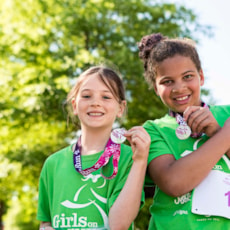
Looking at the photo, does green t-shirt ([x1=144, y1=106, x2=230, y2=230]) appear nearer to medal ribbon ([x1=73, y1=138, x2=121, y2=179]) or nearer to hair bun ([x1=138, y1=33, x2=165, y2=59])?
medal ribbon ([x1=73, y1=138, x2=121, y2=179])

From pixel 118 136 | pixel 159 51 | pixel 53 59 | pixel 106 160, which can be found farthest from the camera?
pixel 53 59

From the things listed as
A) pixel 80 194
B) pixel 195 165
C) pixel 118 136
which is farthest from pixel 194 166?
pixel 80 194

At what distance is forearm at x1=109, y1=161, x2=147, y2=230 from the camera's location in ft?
8.25

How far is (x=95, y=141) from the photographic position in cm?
296

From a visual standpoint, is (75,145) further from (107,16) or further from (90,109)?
(107,16)

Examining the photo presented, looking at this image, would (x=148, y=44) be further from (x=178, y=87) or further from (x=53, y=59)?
(x=53, y=59)

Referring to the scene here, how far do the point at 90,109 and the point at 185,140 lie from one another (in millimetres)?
729

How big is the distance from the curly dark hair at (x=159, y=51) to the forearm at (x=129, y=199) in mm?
831

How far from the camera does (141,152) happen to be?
8.19ft

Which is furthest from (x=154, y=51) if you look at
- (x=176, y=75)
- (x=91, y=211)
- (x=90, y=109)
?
(x=91, y=211)

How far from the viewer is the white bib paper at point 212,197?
8.06 feet

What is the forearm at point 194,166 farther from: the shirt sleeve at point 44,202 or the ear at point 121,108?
the shirt sleeve at point 44,202

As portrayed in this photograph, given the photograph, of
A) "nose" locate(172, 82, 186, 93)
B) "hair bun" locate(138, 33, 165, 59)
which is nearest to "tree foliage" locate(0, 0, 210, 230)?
"hair bun" locate(138, 33, 165, 59)

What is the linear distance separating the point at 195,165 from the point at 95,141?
85 centimetres
